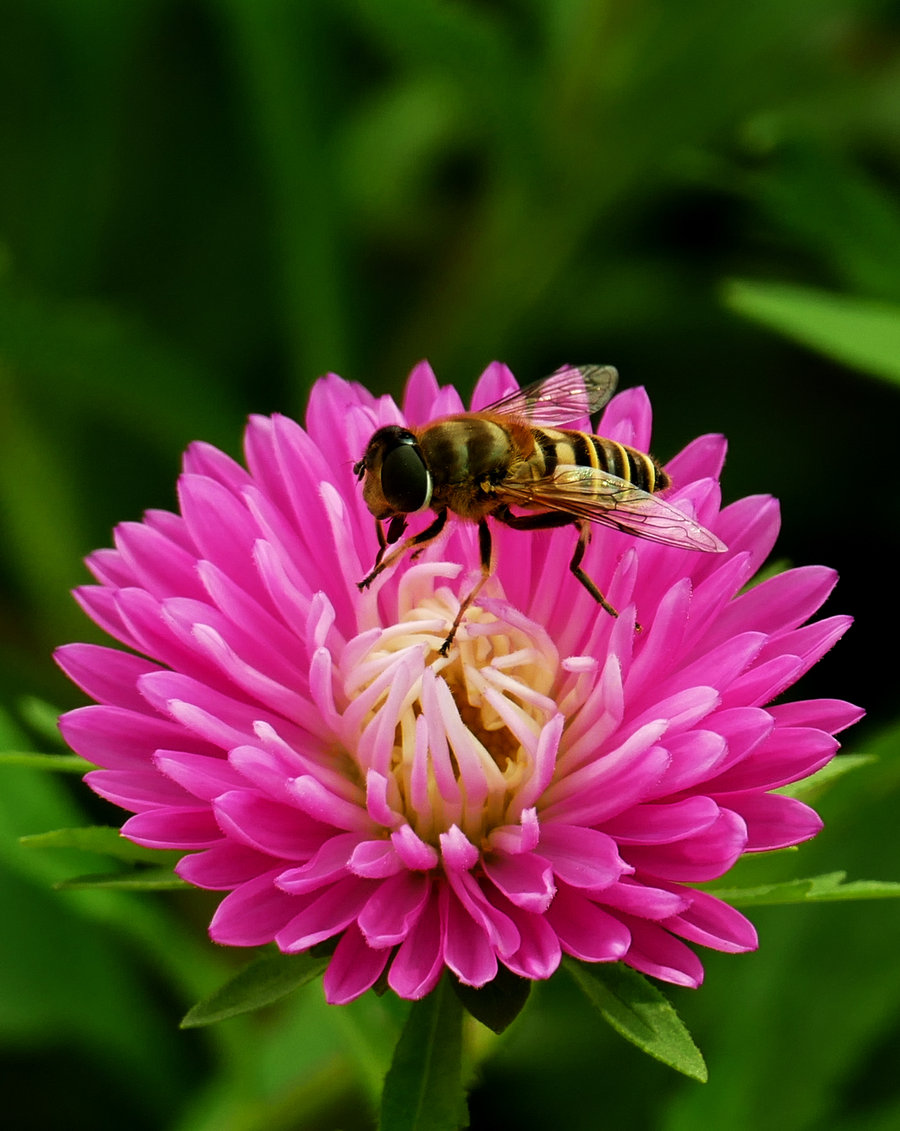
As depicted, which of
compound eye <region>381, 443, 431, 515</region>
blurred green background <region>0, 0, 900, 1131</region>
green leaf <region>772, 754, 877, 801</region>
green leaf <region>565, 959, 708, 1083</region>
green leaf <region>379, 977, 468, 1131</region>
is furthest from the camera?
blurred green background <region>0, 0, 900, 1131</region>

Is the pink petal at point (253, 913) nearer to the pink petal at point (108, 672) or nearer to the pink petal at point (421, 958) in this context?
the pink petal at point (421, 958)

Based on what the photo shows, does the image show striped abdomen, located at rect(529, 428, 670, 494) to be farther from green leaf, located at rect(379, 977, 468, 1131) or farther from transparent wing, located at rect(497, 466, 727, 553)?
green leaf, located at rect(379, 977, 468, 1131)

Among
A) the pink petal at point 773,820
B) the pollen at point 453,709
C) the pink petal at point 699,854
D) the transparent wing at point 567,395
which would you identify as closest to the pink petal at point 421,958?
the pollen at point 453,709

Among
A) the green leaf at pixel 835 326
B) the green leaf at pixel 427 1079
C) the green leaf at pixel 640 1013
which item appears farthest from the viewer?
the green leaf at pixel 835 326

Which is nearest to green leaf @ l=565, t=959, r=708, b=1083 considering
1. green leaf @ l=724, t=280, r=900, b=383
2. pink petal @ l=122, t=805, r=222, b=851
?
pink petal @ l=122, t=805, r=222, b=851

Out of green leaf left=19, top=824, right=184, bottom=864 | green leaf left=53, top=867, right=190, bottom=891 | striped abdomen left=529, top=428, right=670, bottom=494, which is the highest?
striped abdomen left=529, top=428, right=670, bottom=494

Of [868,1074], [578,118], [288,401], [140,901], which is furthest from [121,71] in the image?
[868,1074]

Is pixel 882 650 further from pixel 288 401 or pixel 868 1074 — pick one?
pixel 288 401

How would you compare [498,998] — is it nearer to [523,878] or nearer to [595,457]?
[523,878]
